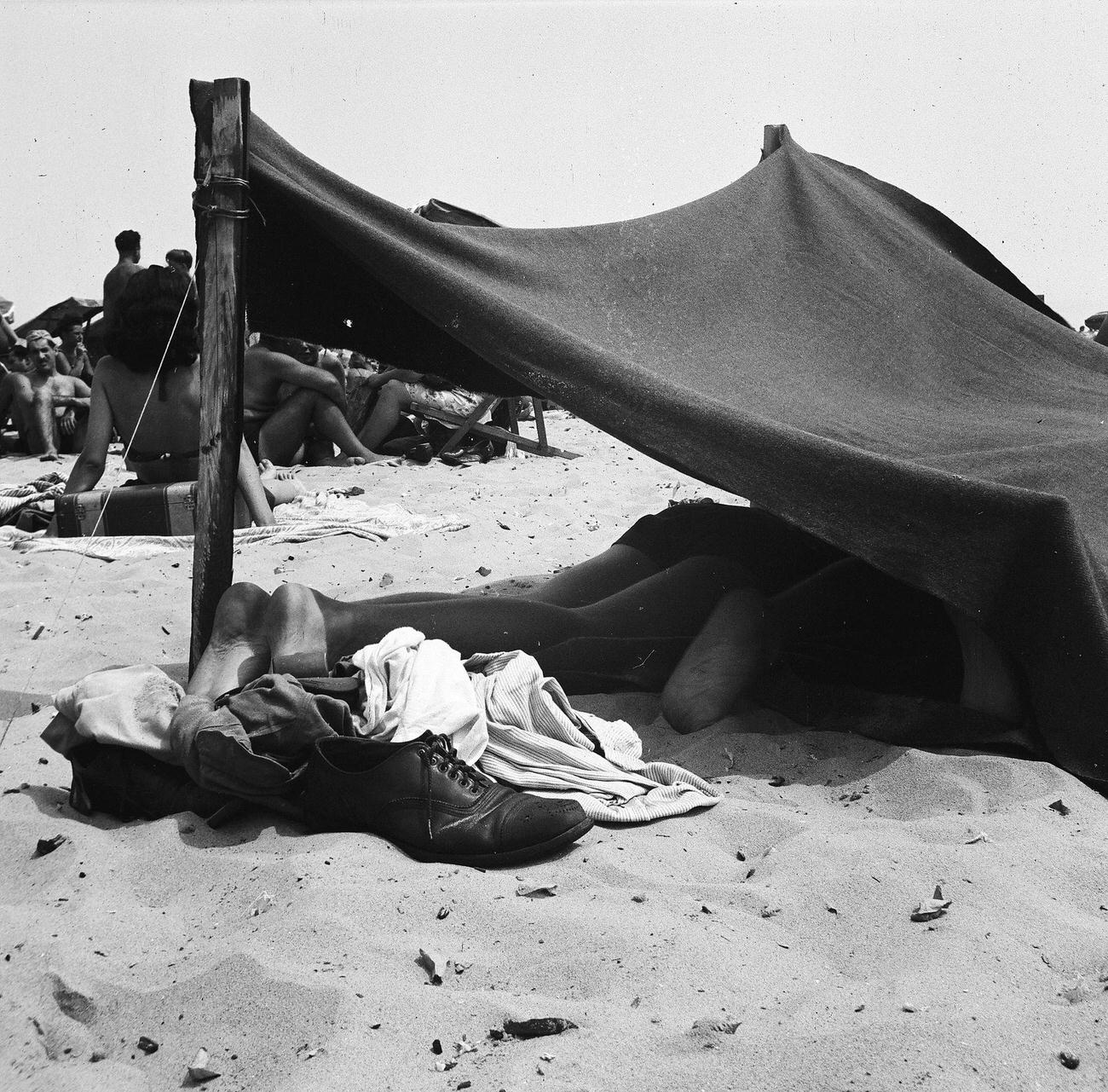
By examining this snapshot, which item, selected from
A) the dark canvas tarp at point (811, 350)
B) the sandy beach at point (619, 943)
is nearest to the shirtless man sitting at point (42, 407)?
the dark canvas tarp at point (811, 350)

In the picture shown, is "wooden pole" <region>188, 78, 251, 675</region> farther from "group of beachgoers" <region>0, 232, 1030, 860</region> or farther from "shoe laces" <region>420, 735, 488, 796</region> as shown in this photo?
"shoe laces" <region>420, 735, 488, 796</region>

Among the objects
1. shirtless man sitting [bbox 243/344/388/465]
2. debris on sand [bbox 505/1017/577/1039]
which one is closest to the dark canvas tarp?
debris on sand [bbox 505/1017/577/1039]

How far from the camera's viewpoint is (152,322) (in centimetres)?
474

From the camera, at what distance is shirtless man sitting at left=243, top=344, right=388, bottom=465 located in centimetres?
714

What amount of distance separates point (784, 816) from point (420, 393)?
21.7ft

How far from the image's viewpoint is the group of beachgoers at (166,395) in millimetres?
4812

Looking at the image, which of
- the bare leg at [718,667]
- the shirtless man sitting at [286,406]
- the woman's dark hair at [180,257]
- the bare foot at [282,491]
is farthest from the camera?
the woman's dark hair at [180,257]

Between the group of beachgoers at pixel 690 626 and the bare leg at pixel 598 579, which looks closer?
the group of beachgoers at pixel 690 626

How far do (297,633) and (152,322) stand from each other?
2.75m

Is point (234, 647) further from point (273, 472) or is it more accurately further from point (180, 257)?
point (180, 257)

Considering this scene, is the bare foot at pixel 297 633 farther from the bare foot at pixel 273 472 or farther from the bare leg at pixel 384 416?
the bare leg at pixel 384 416

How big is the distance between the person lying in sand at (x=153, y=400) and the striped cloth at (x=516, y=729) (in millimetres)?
2632

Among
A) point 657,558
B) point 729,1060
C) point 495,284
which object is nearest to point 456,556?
point 657,558

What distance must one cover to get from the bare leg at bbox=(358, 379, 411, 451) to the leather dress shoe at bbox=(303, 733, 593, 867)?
638cm
